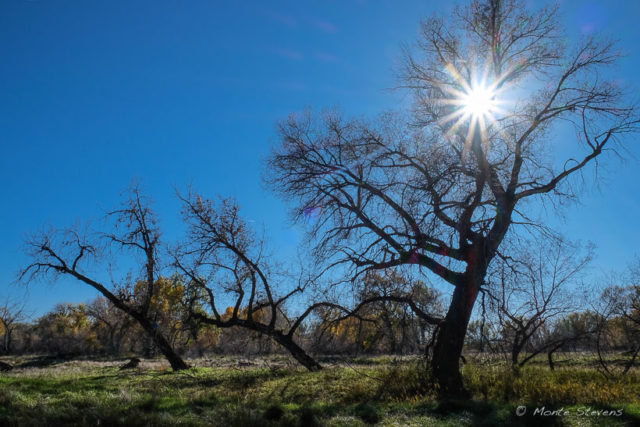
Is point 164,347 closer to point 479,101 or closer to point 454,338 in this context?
point 454,338

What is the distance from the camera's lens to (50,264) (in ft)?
61.1

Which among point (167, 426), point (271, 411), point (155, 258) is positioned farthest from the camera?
point (155, 258)

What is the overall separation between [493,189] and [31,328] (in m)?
81.6

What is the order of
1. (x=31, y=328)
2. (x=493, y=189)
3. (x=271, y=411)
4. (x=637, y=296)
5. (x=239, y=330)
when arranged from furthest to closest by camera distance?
1. (x=31, y=328)
2. (x=637, y=296)
3. (x=239, y=330)
4. (x=493, y=189)
5. (x=271, y=411)

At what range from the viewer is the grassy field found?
666cm

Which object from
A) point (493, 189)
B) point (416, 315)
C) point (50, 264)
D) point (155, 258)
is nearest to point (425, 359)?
point (416, 315)

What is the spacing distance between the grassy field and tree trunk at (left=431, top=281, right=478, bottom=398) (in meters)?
0.54

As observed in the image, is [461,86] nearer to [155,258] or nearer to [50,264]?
[155,258]

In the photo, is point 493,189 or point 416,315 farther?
point 416,315

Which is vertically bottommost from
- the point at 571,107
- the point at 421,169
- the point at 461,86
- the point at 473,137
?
the point at 421,169

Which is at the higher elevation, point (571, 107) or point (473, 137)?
point (571, 107)

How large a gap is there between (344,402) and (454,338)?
11.0ft

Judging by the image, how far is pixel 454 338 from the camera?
1027cm

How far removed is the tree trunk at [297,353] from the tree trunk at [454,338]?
659 centimetres
